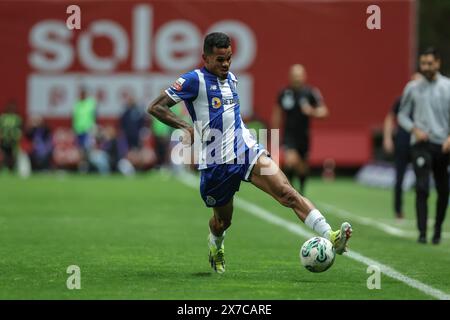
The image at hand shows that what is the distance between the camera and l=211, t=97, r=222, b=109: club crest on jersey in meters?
10.5

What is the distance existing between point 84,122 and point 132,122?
1353 mm

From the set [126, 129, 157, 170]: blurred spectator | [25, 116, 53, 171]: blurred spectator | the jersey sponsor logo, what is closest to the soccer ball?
the jersey sponsor logo

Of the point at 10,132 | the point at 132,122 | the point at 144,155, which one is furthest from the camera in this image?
the point at 144,155

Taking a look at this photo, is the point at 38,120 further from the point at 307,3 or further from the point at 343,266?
the point at 343,266

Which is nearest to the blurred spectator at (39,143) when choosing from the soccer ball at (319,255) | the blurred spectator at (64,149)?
the blurred spectator at (64,149)

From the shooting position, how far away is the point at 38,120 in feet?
109

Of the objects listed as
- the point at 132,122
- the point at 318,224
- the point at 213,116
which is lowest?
the point at 132,122

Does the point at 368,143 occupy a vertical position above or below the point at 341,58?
below

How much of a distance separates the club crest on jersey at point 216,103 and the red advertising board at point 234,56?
75.4 ft

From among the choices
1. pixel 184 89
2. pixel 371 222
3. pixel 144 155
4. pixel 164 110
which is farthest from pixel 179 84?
pixel 144 155

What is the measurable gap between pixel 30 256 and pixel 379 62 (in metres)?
22.9

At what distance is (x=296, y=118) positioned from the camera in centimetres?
2062

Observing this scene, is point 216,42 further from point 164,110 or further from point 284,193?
point 284,193
